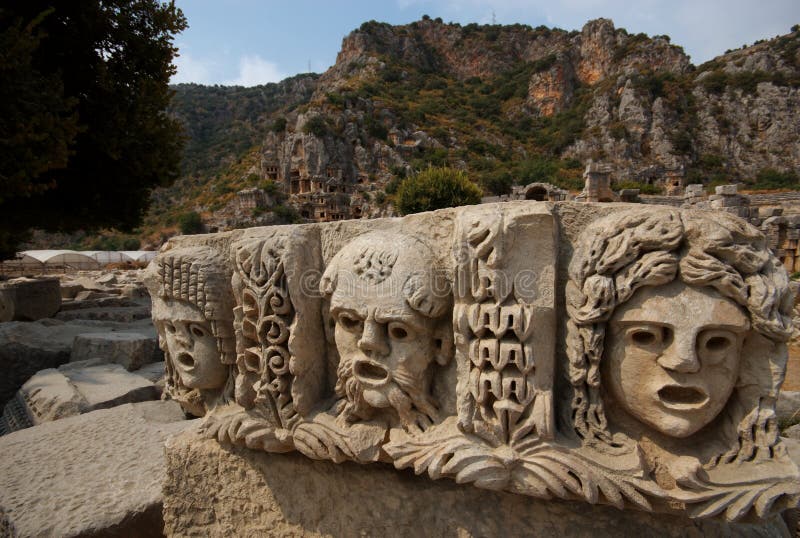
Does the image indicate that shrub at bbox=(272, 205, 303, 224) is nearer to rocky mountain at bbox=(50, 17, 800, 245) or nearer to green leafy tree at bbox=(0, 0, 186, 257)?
rocky mountain at bbox=(50, 17, 800, 245)

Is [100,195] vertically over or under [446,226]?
over

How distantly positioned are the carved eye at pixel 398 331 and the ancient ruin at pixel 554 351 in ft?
0.05

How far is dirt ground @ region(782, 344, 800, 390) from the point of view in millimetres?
5029

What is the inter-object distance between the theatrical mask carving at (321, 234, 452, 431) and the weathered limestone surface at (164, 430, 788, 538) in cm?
39

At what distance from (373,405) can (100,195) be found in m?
8.36

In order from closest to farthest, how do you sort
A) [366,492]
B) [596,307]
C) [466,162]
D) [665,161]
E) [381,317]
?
[596,307]
[381,317]
[366,492]
[665,161]
[466,162]

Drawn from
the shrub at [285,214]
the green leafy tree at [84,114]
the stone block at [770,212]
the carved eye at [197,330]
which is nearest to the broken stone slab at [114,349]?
the green leafy tree at [84,114]

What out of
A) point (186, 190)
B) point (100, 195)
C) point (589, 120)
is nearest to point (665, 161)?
point (589, 120)

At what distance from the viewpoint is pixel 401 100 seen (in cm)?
5894

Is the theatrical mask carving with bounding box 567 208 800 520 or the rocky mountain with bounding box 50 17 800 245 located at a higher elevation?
the rocky mountain with bounding box 50 17 800 245

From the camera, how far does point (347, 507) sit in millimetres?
1961

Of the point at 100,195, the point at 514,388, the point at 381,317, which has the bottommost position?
the point at 514,388

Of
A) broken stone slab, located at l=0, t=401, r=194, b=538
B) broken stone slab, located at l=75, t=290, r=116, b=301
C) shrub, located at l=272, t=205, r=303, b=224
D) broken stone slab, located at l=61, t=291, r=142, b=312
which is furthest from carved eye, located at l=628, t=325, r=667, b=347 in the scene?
shrub, located at l=272, t=205, r=303, b=224

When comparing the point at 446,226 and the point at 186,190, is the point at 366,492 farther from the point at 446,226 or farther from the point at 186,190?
the point at 186,190
